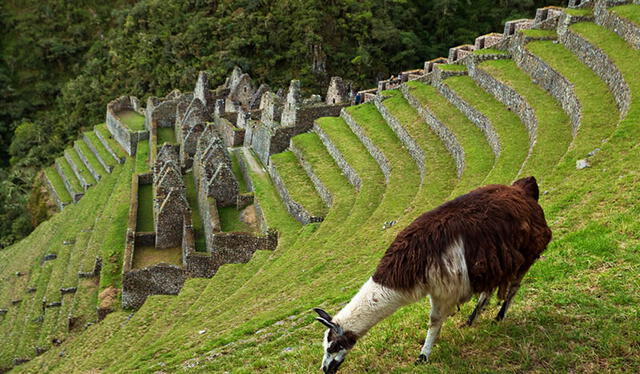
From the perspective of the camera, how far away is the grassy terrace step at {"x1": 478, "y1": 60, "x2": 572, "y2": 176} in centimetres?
1465

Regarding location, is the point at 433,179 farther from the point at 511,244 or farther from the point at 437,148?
the point at 511,244

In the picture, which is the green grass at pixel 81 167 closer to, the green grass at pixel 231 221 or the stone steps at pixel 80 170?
the stone steps at pixel 80 170

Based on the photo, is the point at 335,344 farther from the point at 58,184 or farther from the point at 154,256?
the point at 58,184

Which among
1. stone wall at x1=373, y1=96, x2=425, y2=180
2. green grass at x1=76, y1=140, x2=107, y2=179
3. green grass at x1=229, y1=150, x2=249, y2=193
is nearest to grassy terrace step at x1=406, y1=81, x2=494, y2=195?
stone wall at x1=373, y1=96, x2=425, y2=180

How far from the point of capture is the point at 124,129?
38281 millimetres

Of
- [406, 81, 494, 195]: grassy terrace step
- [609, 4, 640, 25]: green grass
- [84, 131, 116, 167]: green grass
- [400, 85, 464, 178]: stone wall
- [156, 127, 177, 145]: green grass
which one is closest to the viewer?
[406, 81, 494, 195]: grassy terrace step

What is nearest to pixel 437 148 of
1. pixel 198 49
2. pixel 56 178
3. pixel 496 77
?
pixel 496 77

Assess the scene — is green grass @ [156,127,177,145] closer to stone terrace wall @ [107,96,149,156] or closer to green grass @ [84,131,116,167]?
stone terrace wall @ [107,96,149,156]

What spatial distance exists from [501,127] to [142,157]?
22.9m

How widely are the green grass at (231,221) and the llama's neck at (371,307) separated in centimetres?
1570

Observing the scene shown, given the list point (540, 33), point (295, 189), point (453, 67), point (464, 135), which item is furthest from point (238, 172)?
point (540, 33)

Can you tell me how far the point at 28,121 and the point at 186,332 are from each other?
186 ft

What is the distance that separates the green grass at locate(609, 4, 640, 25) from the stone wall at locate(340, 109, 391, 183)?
967 centimetres

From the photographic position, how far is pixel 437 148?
806 inches
